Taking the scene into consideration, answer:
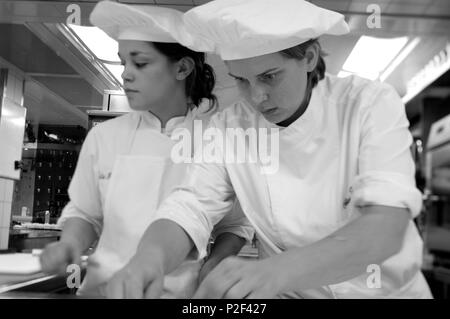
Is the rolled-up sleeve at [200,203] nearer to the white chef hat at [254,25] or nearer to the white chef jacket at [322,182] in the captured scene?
the white chef jacket at [322,182]

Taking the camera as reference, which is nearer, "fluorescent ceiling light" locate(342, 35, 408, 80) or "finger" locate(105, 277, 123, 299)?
"finger" locate(105, 277, 123, 299)

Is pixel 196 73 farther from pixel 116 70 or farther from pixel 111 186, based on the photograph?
pixel 111 186

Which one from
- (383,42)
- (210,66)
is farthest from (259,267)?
(383,42)

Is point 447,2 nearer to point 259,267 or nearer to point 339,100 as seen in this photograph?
point 339,100

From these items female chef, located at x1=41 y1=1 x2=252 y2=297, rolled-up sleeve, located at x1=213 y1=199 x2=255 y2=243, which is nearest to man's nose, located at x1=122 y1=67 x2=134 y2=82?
female chef, located at x1=41 y1=1 x2=252 y2=297

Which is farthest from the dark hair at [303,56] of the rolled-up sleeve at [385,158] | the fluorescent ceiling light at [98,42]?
the fluorescent ceiling light at [98,42]

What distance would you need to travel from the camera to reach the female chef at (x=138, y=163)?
0.93 meters

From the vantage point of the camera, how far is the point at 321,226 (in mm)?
876

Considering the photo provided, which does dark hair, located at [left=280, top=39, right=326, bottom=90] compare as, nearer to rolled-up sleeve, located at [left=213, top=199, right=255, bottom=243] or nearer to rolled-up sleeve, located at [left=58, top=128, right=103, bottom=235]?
rolled-up sleeve, located at [left=213, top=199, right=255, bottom=243]

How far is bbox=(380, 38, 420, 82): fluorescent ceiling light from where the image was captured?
969mm

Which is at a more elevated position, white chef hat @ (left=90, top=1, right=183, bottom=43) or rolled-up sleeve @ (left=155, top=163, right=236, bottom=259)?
white chef hat @ (left=90, top=1, right=183, bottom=43)

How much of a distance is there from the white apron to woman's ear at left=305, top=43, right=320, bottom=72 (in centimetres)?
32

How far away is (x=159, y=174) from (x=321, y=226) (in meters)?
0.34

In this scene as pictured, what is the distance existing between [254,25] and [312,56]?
6.0 inches
